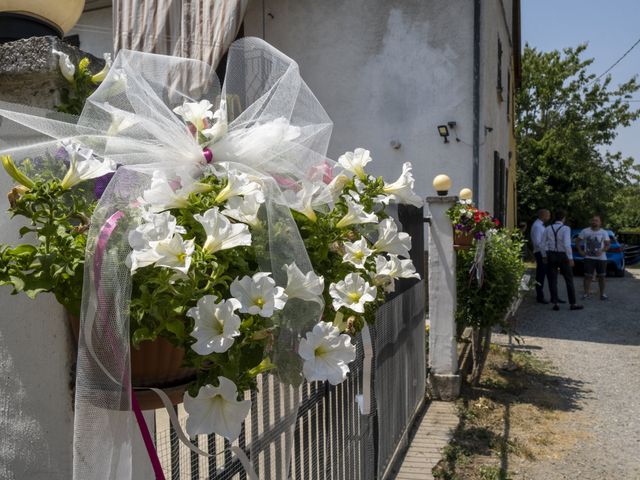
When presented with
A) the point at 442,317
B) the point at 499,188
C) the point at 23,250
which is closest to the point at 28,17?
the point at 23,250

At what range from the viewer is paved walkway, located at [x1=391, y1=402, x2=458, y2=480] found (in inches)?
171

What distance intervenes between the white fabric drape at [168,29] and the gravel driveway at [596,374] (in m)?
3.59

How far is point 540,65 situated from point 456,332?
845 inches

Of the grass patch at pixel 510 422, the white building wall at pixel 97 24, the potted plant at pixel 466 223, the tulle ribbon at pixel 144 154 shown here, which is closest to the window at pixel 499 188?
the grass patch at pixel 510 422

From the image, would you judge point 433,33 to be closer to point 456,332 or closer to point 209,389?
point 456,332

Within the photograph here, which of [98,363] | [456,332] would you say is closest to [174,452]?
[98,363]

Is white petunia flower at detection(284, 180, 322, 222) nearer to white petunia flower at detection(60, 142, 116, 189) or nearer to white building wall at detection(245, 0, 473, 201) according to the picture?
white petunia flower at detection(60, 142, 116, 189)

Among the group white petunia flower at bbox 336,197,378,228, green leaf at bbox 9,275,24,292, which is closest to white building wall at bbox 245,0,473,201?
white petunia flower at bbox 336,197,378,228

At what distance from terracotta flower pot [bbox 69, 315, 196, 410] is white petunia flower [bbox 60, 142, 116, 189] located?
27cm

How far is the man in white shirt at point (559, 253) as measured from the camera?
36.2 feet

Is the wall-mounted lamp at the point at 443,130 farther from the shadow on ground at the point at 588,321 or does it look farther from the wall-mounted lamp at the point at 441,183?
the wall-mounted lamp at the point at 441,183

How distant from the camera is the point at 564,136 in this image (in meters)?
23.4

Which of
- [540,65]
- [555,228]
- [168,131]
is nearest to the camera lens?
[168,131]

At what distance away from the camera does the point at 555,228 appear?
36.8ft
